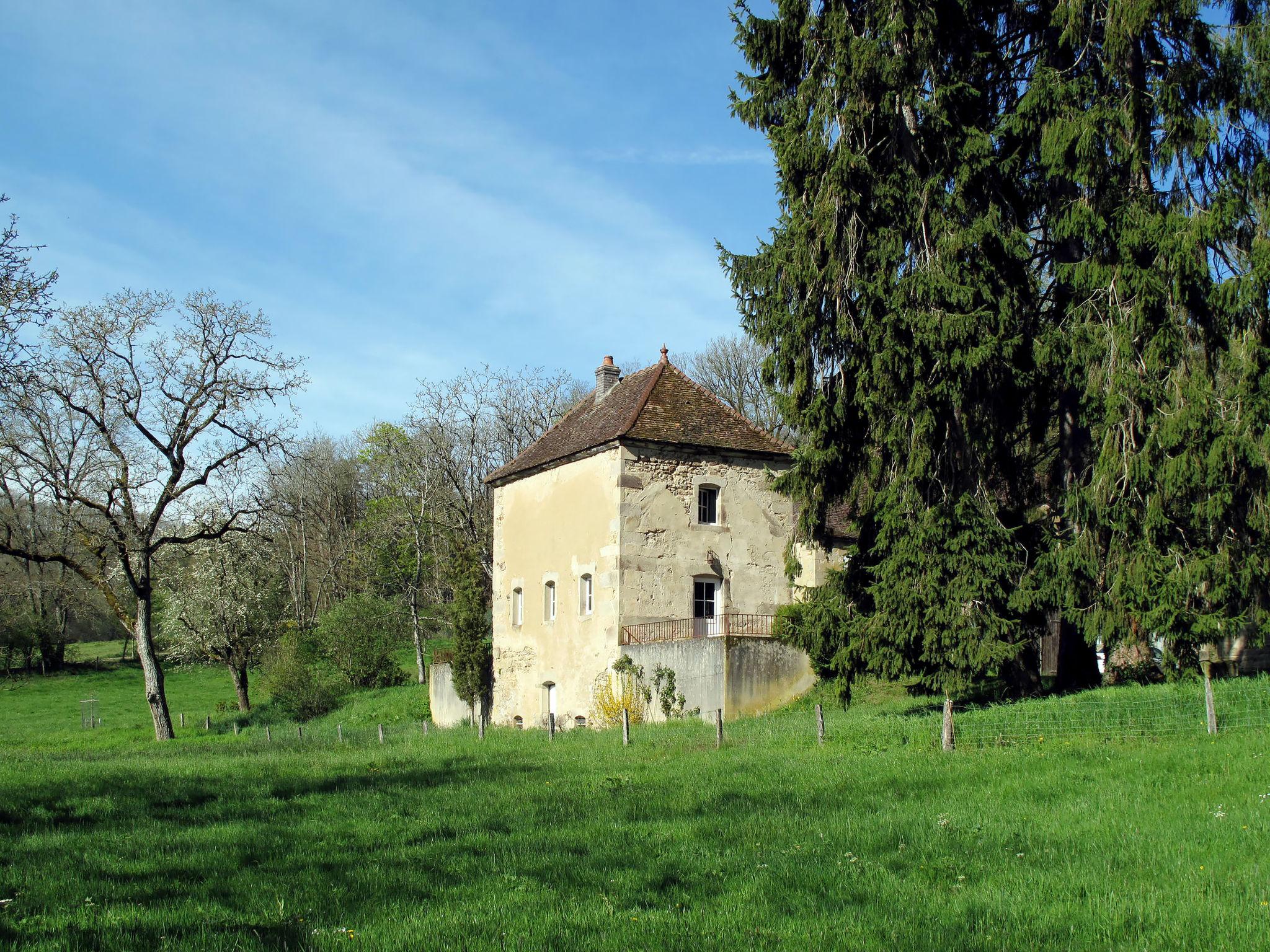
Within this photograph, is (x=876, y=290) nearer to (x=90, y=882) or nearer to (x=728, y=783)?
(x=728, y=783)

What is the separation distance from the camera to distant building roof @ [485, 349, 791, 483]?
27062 mm

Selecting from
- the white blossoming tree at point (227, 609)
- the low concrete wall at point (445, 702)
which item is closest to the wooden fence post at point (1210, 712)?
the low concrete wall at point (445, 702)

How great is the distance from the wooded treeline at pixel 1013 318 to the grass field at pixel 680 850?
1938 millimetres

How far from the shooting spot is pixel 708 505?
2772 centimetres

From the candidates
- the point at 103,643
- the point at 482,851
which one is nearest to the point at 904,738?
the point at 482,851

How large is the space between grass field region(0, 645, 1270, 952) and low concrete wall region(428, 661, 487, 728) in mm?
17048

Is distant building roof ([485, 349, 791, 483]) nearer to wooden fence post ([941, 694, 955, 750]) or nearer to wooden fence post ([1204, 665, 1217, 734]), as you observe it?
wooden fence post ([941, 694, 955, 750])

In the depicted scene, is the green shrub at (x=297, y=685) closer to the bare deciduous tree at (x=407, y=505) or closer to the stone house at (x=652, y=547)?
the bare deciduous tree at (x=407, y=505)

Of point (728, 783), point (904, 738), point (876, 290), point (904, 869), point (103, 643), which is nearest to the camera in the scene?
point (904, 869)

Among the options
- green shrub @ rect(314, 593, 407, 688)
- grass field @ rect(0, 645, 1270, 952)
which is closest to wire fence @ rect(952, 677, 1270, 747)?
grass field @ rect(0, 645, 1270, 952)

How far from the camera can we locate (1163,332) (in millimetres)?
16031

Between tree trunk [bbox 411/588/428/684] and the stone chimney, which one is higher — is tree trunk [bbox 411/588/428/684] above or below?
below

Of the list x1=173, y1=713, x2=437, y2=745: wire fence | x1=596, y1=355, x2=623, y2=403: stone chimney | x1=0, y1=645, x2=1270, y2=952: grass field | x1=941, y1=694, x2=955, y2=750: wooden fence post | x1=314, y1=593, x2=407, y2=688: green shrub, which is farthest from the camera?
x1=314, y1=593, x2=407, y2=688: green shrub

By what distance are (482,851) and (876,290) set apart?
11354mm
